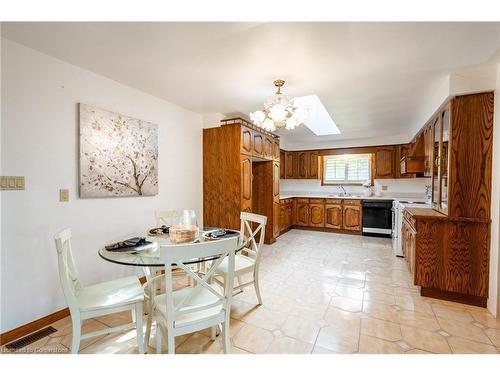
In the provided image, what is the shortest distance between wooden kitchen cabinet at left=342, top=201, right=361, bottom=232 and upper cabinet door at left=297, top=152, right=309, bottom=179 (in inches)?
51.5

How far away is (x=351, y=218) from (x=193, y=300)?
4.59 metres

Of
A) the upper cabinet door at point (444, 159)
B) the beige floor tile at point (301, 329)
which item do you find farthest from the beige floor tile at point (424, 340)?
the upper cabinet door at point (444, 159)

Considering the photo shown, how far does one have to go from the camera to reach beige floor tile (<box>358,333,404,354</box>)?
1615 millimetres

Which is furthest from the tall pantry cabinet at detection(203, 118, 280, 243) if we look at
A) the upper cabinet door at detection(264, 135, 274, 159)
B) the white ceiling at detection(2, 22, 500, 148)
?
the white ceiling at detection(2, 22, 500, 148)

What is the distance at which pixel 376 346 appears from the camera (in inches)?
65.7

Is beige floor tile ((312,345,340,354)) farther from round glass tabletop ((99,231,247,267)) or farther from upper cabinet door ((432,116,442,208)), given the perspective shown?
upper cabinet door ((432,116,442,208))

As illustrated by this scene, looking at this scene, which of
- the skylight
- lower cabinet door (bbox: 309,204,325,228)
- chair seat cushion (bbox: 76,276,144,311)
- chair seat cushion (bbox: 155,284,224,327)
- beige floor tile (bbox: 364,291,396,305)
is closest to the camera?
chair seat cushion (bbox: 155,284,224,327)

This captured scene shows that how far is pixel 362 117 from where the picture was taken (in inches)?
155

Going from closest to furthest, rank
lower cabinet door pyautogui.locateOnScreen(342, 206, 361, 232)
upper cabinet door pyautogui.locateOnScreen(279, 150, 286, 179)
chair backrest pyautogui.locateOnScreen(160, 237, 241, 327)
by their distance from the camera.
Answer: chair backrest pyautogui.locateOnScreen(160, 237, 241, 327), lower cabinet door pyautogui.locateOnScreen(342, 206, 361, 232), upper cabinet door pyautogui.locateOnScreen(279, 150, 286, 179)

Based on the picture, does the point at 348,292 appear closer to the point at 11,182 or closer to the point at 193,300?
the point at 193,300

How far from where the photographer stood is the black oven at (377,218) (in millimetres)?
4871

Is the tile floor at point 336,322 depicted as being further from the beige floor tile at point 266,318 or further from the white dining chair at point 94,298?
the white dining chair at point 94,298

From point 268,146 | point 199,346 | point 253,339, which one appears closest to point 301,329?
point 253,339

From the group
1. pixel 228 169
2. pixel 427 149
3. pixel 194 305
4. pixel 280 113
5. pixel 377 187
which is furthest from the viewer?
pixel 377 187
